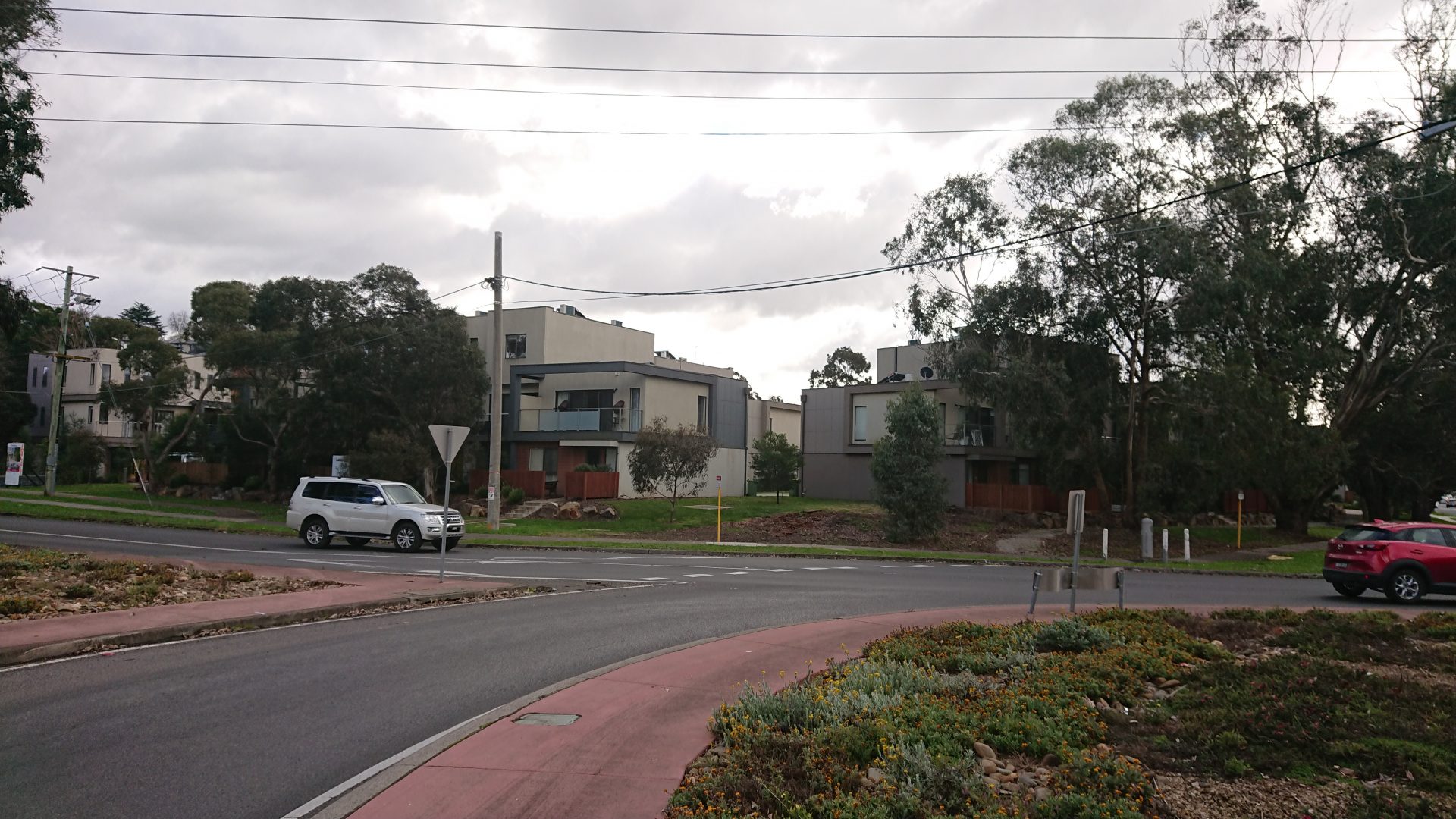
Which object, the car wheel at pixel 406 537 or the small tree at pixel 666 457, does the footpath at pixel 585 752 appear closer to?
the car wheel at pixel 406 537

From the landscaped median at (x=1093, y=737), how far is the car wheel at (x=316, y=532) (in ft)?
68.0

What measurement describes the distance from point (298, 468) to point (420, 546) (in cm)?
2741

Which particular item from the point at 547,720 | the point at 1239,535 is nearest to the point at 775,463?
the point at 1239,535

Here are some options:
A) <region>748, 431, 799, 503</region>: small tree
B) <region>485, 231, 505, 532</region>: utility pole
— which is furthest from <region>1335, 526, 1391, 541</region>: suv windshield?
<region>748, 431, 799, 503</region>: small tree

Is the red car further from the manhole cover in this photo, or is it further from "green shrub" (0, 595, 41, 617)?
"green shrub" (0, 595, 41, 617)

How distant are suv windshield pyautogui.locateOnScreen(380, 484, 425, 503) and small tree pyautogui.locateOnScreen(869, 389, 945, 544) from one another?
595 inches

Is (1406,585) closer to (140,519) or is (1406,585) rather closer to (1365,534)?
(1365,534)

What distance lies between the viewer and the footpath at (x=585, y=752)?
230 inches

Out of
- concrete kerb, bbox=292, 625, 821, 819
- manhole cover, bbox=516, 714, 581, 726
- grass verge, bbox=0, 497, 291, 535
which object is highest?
grass verge, bbox=0, 497, 291, 535

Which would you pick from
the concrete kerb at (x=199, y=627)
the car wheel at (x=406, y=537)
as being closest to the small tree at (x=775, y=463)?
the car wheel at (x=406, y=537)

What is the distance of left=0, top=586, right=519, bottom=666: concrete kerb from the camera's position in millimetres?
10070

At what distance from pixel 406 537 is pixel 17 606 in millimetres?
14168

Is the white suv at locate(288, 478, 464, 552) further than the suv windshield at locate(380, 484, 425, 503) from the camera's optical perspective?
No

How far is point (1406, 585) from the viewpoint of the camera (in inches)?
701
